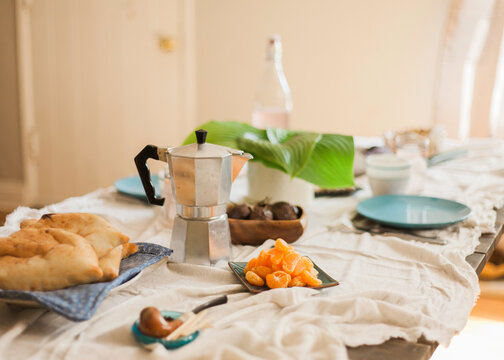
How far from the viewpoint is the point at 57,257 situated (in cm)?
70

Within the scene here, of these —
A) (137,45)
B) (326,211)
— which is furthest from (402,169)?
(137,45)

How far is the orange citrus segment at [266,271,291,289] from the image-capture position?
774 mm

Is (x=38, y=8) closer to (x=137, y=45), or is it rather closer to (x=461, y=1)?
(x=137, y=45)

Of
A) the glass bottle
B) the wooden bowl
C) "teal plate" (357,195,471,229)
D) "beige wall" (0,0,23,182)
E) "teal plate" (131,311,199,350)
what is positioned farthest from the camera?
"beige wall" (0,0,23,182)

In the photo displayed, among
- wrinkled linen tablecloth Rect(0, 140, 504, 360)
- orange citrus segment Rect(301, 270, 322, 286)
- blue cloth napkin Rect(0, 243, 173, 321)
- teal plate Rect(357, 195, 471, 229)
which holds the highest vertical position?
blue cloth napkin Rect(0, 243, 173, 321)

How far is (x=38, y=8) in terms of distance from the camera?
3479mm

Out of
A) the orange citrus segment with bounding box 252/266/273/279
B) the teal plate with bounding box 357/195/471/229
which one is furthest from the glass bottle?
the orange citrus segment with bounding box 252/266/273/279

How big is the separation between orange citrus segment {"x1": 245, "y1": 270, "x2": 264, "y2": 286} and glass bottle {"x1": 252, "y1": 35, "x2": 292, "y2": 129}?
0.81 metres

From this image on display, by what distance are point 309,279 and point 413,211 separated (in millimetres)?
521

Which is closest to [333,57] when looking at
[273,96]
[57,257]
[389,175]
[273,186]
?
[273,96]

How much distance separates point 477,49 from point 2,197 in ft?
10.1

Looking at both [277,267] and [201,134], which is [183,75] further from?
[277,267]

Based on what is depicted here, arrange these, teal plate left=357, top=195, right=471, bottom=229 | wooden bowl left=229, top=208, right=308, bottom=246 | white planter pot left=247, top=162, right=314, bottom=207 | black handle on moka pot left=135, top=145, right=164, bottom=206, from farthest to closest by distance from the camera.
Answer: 1. white planter pot left=247, top=162, right=314, bottom=207
2. teal plate left=357, top=195, right=471, bottom=229
3. wooden bowl left=229, top=208, right=308, bottom=246
4. black handle on moka pot left=135, top=145, right=164, bottom=206

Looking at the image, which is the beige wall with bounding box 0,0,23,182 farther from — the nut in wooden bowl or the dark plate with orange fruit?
the dark plate with orange fruit
